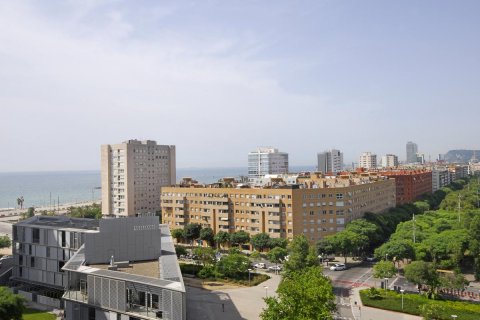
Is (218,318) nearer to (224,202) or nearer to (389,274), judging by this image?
(389,274)

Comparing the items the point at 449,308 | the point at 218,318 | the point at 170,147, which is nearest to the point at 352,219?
the point at 449,308

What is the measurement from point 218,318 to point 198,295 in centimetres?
812

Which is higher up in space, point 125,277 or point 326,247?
point 125,277

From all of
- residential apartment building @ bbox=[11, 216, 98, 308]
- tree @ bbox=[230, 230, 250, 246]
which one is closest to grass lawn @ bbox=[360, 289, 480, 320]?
residential apartment building @ bbox=[11, 216, 98, 308]

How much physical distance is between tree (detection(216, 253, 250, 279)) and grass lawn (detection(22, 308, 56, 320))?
69.2 feet

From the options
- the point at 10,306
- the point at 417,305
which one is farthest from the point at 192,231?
the point at 10,306

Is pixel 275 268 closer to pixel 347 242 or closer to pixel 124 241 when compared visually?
pixel 347 242

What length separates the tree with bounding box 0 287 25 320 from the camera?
31.3 metres

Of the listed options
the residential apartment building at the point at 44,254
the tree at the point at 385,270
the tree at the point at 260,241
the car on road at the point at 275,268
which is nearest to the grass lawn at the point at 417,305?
the tree at the point at 385,270

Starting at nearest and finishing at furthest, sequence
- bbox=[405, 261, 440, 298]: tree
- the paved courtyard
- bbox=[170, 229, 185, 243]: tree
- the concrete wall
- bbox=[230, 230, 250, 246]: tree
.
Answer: the concrete wall < the paved courtyard < bbox=[405, 261, 440, 298]: tree < bbox=[230, 230, 250, 246]: tree < bbox=[170, 229, 185, 243]: tree

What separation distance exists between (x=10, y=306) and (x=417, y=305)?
3580 centimetres

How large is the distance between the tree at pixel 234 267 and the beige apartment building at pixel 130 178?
65440mm

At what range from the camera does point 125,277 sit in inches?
1070

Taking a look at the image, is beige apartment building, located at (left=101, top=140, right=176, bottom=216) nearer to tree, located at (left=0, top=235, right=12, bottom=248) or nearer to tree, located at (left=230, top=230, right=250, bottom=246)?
tree, located at (left=0, top=235, right=12, bottom=248)
